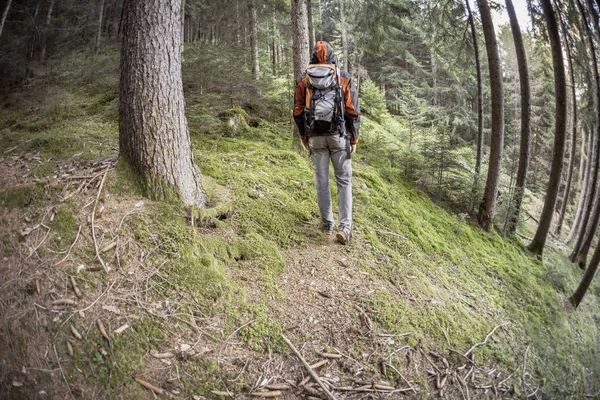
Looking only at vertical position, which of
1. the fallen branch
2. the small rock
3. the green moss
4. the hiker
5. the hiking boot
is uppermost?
the hiker

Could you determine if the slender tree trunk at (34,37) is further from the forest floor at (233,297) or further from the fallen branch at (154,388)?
the fallen branch at (154,388)

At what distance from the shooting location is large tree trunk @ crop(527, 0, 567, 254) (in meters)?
7.53

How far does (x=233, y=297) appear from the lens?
10.1 feet

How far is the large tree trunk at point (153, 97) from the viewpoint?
336 centimetres

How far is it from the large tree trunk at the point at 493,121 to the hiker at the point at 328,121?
544 cm

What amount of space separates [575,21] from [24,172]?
1191 centimetres

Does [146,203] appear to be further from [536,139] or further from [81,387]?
[536,139]

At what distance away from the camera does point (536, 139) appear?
1077 inches

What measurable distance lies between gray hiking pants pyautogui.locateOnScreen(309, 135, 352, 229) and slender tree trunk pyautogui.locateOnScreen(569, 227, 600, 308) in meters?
6.98

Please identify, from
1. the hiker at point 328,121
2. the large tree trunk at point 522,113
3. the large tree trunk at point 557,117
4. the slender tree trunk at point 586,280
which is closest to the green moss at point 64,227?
the hiker at point 328,121

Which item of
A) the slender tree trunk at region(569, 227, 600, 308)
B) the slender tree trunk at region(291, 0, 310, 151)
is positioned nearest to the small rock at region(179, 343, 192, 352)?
the slender tree trunk at region(291, 0, 310, 151)

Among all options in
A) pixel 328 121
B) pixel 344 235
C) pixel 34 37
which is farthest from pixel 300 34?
pixel 34 37

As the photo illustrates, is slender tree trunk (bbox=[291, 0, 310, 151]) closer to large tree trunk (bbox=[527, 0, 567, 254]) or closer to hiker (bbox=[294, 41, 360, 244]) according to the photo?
hiker (bbox=[294, 41, 360, 244])

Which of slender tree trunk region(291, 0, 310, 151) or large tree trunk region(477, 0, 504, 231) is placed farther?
large tree trunk region(477, 0, 504, 231)
